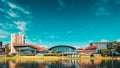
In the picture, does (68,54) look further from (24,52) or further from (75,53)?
(24,52)

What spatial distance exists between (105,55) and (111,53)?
485 cm

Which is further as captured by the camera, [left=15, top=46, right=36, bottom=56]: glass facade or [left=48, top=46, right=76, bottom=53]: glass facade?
[left=48, top=46, right=76, bottom=53]: glass facade

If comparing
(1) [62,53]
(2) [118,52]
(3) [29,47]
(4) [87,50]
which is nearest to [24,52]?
(3) [29,47]

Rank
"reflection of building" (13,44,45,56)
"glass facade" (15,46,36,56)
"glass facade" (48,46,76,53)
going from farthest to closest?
"glass facade" (48,46,76,53) < "reflection of building" (13,44,45,56) < "glass facade" (15,46,36,56)

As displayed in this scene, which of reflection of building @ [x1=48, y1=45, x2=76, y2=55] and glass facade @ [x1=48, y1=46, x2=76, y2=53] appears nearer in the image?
reflection of building @ [x1=48, y1=45, x2=76, y2=55]

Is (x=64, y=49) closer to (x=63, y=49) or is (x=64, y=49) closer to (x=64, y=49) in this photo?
(x=64, y=49)

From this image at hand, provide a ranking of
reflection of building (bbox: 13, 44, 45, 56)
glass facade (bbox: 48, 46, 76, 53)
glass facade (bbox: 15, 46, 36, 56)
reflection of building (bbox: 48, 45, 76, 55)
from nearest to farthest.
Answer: glass facade (bbox: 15, 46, 36, 56), reflection of building (bbox: 13, 44, 45, 56), reflection of building (bbox: 48, 45, 76, 55), glass facade (bbox: 48, 46, 76, 53)

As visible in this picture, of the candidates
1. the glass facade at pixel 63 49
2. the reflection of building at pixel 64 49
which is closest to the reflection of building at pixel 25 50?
the glass facade at pixel 63 49

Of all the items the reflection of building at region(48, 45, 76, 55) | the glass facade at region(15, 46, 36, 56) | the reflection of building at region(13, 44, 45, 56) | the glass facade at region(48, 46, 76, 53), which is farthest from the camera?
the glass facade at region(48, 46, 76, 53)

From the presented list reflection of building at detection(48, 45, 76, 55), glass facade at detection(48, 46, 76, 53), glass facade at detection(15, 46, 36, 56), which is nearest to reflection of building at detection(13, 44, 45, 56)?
glass facade at detection(15, 46, 36, 56)

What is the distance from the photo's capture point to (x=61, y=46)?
6718 inches

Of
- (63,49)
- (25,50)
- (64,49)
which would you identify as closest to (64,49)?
(64,49)

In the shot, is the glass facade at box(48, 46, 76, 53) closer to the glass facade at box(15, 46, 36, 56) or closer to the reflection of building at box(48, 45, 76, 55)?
the reflection of building at box(48, 45, 76, 55)

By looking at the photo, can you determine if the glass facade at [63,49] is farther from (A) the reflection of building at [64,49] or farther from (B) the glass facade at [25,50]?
(B) the glass facade at [25,50]
